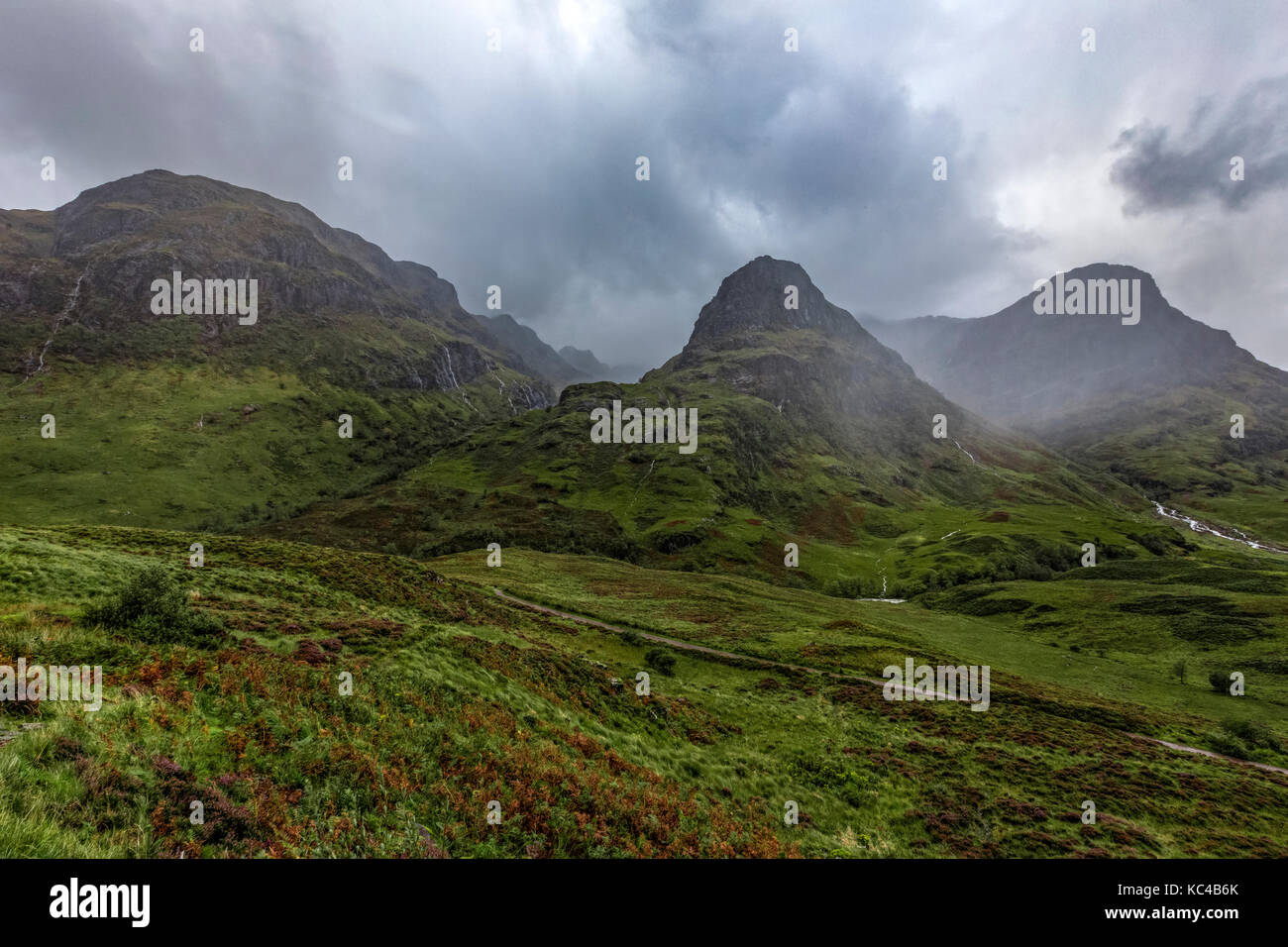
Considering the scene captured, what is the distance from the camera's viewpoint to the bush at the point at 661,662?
1639 inches

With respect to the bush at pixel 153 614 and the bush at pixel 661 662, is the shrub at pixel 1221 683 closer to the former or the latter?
the bush at pixel 661 662

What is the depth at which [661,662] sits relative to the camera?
138 ft

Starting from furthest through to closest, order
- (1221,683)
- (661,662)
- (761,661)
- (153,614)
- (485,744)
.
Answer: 1. (1221,683)
2. (761,661)
3. (661,662)
4. (153,614)
5. (485,744)

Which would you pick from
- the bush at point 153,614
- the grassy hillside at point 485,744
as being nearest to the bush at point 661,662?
the grassy hillside at point 485,744

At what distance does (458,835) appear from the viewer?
11344 mm

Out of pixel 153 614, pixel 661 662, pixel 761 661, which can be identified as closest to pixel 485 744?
pixel 153 614

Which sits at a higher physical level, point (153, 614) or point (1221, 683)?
point (153, 614)

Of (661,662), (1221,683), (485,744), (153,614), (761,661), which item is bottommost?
(1221,683)

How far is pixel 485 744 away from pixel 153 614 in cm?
1275

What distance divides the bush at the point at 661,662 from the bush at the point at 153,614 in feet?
100

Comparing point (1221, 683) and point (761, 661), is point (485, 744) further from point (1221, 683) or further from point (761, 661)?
point (1221, 683)
